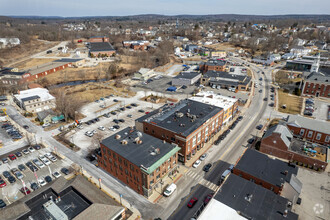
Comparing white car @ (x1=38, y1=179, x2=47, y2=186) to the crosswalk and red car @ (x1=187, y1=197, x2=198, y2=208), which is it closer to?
red car @ (x1=187, y1=197, x2=198, y2=208)

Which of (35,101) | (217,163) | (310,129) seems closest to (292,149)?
(310,129)

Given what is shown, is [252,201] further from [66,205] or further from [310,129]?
[310,129]

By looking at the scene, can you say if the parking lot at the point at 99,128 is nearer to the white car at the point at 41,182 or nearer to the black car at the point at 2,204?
the white car at the point at 41,182

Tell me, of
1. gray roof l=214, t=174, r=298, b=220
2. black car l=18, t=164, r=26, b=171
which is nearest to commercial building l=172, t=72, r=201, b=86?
gray roof l=214, t=174, r=298, b=220

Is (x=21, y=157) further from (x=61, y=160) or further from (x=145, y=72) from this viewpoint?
(x=145, y=72)

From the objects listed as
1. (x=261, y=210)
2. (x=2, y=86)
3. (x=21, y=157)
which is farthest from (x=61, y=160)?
(x=2, y=86)
